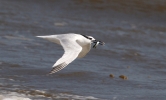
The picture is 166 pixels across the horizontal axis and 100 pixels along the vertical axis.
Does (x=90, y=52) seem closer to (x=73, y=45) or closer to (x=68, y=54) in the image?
(x=73, y=45)

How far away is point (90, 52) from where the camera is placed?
9633 millimetres

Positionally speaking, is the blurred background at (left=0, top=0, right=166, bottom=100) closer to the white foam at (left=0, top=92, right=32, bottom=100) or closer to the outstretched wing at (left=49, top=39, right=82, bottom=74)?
the white foam at (left=0, top=92, right=32, bottom=100)

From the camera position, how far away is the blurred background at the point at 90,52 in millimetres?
7176

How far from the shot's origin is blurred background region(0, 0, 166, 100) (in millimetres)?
7176

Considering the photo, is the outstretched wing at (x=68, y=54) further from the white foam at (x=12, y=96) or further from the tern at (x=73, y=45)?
the white foam at (x=12, y=96)

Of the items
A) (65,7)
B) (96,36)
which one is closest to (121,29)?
(96,36)

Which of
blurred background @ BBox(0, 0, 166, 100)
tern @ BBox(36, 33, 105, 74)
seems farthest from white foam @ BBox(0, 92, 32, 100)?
tern @ BBox(36, 33, 105, 74)

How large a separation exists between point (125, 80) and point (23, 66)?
1.63 meters

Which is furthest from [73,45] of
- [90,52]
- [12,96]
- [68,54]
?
[90,52]

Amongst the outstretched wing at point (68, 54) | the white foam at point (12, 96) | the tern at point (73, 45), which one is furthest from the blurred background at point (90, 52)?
the outstretched wing at point (68, 54)

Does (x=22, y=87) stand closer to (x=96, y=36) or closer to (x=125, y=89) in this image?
(x=125, y=89)

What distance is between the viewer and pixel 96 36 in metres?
11.0

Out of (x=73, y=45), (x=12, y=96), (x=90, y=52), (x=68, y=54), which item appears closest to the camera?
(x=68, y=54)

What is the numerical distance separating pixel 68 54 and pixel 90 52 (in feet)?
12.4
